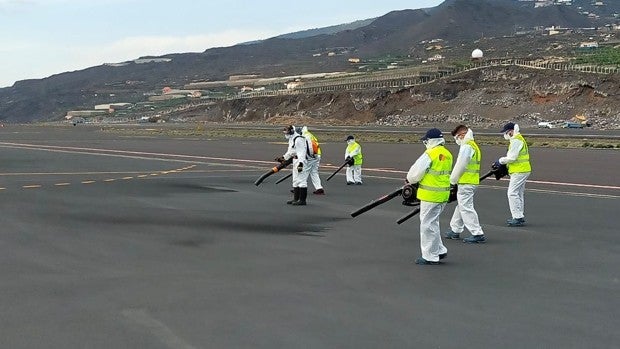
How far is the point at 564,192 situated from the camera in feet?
80.7

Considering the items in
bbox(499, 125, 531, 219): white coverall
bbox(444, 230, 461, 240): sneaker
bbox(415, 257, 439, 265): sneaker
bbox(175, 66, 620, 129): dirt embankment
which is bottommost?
bbox(175, 66, 620, 129): dirt embankment

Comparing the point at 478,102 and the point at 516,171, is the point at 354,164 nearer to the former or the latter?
the point at 516,171

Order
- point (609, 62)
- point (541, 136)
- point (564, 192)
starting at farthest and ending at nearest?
point (609, 62) < point (541, 136) < point (564, 192)

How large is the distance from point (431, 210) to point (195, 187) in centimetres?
1459

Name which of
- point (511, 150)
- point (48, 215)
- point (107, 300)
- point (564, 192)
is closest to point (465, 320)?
point (107, 300)

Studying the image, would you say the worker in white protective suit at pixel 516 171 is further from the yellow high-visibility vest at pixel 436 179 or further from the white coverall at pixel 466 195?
the yellow high-visibility vest at pixel 436 179

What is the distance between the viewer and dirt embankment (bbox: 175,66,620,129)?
82250 mm

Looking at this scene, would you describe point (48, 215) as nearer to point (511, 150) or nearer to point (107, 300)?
point (107, 300)

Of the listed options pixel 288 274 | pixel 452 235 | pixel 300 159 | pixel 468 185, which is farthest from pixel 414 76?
pixel 288 274

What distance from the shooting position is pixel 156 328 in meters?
9.04

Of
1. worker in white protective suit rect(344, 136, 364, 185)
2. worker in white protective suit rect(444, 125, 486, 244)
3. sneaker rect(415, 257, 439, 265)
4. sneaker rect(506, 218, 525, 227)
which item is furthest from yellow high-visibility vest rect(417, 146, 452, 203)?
worker in white protective suit rect(344, 136, 364, 185)

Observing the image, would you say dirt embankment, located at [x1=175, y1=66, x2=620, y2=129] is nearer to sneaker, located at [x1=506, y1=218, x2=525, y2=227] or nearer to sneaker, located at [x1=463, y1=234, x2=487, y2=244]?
sneaker, located at [x1=506, y1=218, x2=525, y2=227]

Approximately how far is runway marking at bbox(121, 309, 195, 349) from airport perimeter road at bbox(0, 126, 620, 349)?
0.03 m

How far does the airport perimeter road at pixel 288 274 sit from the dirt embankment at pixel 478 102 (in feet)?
190
